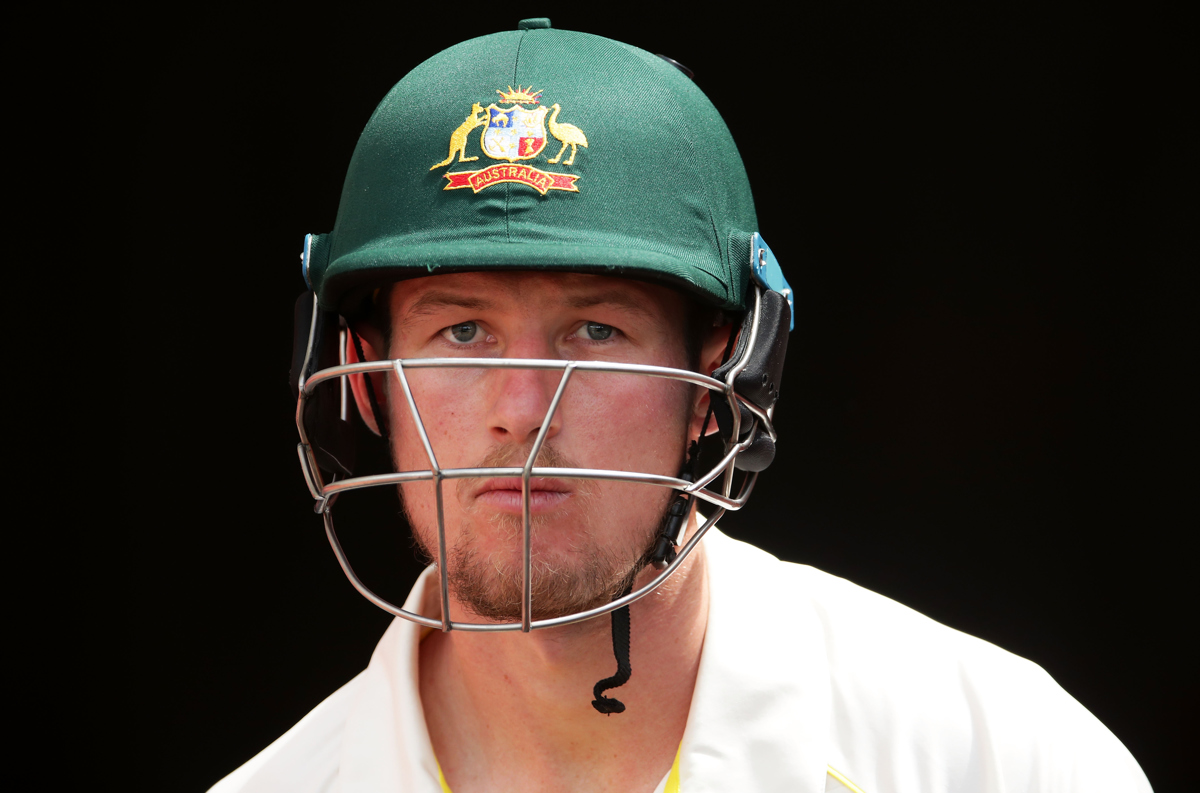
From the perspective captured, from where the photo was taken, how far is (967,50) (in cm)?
267

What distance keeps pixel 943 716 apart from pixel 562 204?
0.91 m

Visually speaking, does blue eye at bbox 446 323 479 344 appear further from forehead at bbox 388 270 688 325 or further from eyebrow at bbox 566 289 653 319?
eyebrow at bbox 566 289 653 319

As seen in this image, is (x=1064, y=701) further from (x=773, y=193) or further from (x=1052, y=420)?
(x=773, y=193)

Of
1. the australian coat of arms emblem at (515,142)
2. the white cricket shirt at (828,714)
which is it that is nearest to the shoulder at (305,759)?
the white cricket shirt at (828,714)

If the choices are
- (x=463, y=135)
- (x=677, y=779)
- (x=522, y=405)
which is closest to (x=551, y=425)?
(x=522, y=405)

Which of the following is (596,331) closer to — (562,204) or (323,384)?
(562,204)

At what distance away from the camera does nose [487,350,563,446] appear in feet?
5.43

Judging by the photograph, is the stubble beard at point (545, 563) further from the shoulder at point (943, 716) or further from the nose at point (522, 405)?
the shoulder at point (943, 716)

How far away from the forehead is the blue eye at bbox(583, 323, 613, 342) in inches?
1.4

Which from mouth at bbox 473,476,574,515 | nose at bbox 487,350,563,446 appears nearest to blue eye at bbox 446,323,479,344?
nose at bbox 487,350,563,446

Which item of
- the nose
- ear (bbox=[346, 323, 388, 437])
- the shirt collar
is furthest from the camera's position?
ear (bbox=[346, 323, 388, 437])

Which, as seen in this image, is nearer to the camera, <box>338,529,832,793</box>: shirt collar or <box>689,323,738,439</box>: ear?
<box>338,529,832,793</box>: shirt collar

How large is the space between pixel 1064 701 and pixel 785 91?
57.8 inches

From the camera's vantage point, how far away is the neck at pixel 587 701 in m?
1.88
